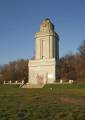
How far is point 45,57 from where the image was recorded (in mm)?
63625

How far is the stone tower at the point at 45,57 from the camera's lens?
6244cm

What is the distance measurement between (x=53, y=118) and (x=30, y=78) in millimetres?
50073

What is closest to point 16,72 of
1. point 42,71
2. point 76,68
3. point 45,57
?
point 42,71

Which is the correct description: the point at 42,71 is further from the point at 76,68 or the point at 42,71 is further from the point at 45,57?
the point at 76,68

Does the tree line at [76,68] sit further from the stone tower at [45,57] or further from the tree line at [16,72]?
the tree line at [16,72]

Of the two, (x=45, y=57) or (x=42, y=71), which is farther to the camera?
(x=45, y=57)

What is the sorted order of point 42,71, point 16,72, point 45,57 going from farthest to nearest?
point 16,72 → point 45,57 → point 42,71

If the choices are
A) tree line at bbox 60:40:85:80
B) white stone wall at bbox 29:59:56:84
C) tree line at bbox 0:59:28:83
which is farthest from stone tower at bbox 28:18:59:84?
tree line at bbox 0:59:28:83

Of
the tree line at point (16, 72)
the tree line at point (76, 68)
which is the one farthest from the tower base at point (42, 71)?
the tree line at point (16, 72)

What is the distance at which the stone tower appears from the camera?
205ft

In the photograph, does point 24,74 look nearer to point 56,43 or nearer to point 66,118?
point 56,43

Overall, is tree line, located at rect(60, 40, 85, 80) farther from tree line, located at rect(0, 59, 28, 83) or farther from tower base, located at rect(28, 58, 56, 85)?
tree line, located at rect(0, 59, 28, 83)

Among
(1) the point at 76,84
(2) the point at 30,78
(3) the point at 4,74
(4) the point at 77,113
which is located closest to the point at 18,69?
(3) the point at 4,74

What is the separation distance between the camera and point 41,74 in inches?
2493
